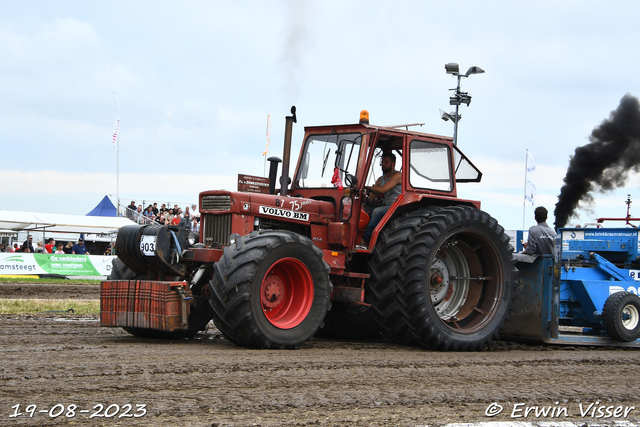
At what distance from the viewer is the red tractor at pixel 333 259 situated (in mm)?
6703

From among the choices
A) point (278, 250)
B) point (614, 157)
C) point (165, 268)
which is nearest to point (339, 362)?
point (278, 250)

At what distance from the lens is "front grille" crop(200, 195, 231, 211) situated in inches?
287

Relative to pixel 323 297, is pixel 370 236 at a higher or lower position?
higher

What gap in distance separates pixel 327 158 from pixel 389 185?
0.81 m

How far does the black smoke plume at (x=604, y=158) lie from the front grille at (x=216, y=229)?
1419 centimetres

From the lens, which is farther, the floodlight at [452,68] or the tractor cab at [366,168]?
the floodlight at [452,68]

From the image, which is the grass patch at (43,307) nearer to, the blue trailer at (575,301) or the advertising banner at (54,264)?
the blue trailer at (575,301)

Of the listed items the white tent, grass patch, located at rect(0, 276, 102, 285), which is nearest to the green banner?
grass patch, located at rect(0, 276, 102, 285)

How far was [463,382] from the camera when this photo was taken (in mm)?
5422

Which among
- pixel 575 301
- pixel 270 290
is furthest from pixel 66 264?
pixel 575 301

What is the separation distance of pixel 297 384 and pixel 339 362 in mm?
1093

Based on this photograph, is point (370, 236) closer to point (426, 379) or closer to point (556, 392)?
point (426, 379)

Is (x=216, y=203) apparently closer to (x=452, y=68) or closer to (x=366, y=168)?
(x=366, y=168)

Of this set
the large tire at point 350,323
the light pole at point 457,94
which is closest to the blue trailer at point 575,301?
the large tire at point 350,323
